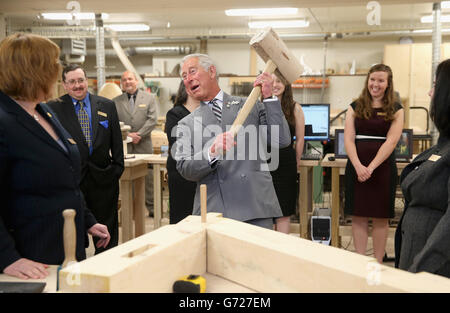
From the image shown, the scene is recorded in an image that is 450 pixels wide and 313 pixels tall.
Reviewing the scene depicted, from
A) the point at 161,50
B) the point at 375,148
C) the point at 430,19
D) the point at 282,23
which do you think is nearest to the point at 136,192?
the point at 375,148

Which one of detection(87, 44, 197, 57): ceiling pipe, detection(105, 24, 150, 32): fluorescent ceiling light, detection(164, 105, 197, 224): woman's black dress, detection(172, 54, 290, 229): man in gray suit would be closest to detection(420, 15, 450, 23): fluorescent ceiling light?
detection(87, 44, 197, 57): ceiling pipe

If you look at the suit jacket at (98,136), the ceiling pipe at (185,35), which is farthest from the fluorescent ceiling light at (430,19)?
the suit jacket at (98,136)

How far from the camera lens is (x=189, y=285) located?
116cm

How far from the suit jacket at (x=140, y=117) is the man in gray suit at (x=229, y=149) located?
3.35 meters

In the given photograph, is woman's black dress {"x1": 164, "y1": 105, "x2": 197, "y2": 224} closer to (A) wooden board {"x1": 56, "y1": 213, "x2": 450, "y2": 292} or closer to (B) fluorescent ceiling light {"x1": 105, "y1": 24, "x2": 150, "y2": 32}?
(A) wooden board {"x1": 56, "y1": 213, "x2": 450, "y2": 292}

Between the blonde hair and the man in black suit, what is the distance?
164 cm

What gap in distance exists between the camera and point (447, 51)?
9.65 metres

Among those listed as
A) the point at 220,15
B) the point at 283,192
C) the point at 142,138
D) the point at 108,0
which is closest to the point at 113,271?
the point at 283,192

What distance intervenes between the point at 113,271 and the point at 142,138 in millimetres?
4505

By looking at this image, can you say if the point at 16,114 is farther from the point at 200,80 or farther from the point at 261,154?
the point at 261,154

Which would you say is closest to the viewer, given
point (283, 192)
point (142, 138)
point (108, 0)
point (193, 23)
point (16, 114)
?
point (16, 114)

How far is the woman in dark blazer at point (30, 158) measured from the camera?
5.01ft

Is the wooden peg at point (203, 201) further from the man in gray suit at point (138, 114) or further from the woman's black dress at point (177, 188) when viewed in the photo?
the man in gray suit at point (138, 114)
